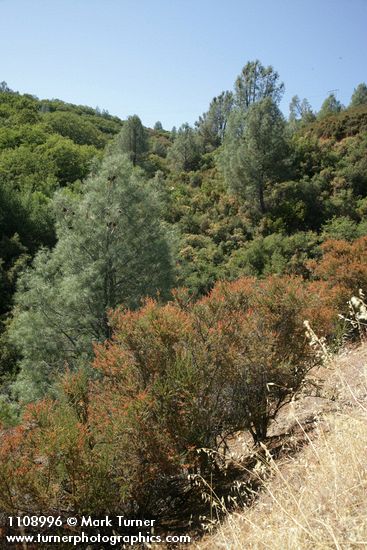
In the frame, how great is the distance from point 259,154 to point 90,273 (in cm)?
2074

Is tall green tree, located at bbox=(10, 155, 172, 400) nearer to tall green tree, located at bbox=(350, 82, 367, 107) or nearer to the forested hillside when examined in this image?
the forested hillside

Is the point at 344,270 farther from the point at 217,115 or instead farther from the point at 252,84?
the point at 217,115

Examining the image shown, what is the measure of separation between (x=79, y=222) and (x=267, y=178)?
820 inches

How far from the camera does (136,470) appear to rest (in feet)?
14.7

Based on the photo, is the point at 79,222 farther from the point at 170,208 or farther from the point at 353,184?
the point at 353,184

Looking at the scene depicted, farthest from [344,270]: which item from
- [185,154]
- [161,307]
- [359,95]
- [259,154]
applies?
[359,95]

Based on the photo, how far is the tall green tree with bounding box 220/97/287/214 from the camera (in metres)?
28.7

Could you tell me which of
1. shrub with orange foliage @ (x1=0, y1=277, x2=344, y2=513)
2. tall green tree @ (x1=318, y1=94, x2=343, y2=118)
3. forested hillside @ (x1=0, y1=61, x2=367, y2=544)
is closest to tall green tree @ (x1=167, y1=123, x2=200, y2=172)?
forested hillside @ (x1=0, y1=61, x2=367, y2=544)

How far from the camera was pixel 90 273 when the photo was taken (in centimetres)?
1178

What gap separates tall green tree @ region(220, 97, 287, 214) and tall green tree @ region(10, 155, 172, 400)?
1717 cm

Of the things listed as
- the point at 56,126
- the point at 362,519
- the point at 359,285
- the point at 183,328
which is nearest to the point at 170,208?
the point at 359,285

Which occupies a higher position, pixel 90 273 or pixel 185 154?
pixel 185 154

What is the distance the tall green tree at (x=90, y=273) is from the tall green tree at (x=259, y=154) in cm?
1717

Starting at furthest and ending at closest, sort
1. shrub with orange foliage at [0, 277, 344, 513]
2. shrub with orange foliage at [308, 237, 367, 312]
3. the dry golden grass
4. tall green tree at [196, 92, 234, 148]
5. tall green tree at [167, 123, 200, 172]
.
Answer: tall green tree at [196, 92, 234, 148] → tall green tree at [167, 123, 200, 172] → shrub with orange foliage at [308, 237, 367, 312] → shrub with orange foliage at [0, 277, 344, 513] → the dry golden grass
